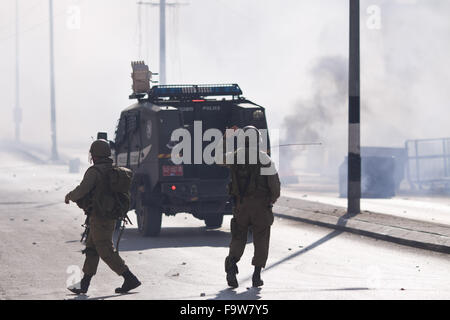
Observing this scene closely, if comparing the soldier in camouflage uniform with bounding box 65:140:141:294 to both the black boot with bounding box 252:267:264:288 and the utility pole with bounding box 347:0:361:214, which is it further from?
the utility pole with bounding box 347:0:361:214

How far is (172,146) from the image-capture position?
52.0ft

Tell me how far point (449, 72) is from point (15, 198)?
4867cm

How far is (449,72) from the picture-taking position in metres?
70.8

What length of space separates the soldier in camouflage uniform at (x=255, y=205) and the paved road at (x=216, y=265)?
1.14ft

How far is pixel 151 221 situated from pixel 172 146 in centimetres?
138

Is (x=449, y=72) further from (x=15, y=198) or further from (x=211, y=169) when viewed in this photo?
(x=211, y=169)

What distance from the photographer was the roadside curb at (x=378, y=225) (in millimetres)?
14320

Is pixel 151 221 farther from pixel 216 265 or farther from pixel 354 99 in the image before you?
pixel 354 99

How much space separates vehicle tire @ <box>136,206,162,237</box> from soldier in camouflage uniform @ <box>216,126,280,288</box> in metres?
6.26

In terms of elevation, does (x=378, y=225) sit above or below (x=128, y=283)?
below

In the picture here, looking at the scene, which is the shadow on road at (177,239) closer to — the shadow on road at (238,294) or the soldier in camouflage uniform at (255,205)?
the soldier in camouflage uniform at (255,205)

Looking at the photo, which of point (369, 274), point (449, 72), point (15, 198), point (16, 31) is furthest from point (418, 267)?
point (16, 31)

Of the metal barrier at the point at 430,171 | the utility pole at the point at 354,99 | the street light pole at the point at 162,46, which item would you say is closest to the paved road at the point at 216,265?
the utility pole at the point at 354,99

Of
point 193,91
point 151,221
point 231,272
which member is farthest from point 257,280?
point 193,91
